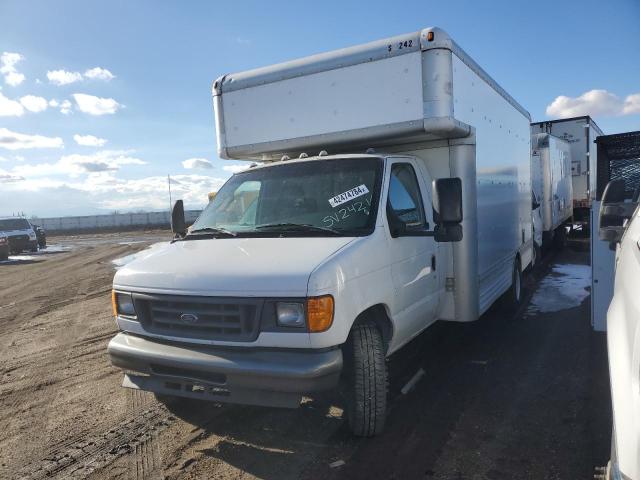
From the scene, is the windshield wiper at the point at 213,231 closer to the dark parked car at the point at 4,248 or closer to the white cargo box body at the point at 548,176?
the white cargo box body at the point at 548,176

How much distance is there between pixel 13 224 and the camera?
2311 centimetres

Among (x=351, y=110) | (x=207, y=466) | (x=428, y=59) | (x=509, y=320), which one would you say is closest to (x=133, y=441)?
(x=207, y=466)

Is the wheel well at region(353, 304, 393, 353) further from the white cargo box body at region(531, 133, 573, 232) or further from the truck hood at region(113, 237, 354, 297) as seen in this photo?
the white cargo box body at region(531, 133, 573, 232)

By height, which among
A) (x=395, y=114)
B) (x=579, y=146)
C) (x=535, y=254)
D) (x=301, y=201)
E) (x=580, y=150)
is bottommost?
(x=535, y=254)

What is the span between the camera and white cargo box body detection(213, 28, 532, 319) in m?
4.48

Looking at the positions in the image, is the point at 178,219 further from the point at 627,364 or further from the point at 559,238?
the point at 559,238

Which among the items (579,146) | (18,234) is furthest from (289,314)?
(18,234)

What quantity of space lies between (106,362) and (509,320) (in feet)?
17.5

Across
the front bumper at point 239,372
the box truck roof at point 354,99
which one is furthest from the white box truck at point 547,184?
the front bumper at point 239,372

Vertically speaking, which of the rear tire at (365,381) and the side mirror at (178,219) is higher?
the side mirror at (178,219)

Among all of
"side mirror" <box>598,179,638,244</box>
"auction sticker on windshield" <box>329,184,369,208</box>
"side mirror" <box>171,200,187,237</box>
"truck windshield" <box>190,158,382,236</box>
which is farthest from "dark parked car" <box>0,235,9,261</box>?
"side mirror" <box>598,179,638,244</box>

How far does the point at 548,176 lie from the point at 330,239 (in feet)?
32.7

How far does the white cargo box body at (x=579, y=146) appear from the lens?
53.4ft

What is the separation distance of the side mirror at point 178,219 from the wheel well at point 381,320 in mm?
2315
